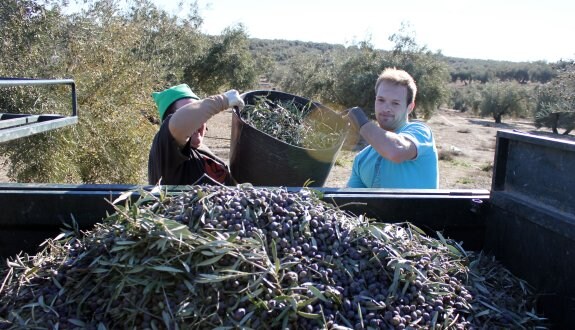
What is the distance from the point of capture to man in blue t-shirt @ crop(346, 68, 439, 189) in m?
2.74

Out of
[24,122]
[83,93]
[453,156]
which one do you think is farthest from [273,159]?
[453,156]

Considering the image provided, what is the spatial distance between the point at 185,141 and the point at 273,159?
581 mm

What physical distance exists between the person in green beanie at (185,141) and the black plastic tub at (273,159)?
139 mm

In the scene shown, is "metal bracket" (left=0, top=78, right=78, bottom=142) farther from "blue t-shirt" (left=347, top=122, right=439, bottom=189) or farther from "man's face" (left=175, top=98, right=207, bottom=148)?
"blue t-shirt" (left=347, top=122, right=439, bottom=189)

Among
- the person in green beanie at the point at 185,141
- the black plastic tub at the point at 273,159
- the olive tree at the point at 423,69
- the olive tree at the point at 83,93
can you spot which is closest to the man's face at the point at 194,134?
the person in green beanie at the point at 185,141

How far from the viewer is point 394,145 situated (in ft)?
8.91

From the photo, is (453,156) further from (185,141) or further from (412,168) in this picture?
(185,141)

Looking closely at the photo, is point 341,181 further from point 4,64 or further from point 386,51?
point 386,51

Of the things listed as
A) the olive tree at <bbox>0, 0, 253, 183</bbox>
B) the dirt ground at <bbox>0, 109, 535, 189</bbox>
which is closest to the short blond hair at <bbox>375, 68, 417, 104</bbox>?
the olive tree at <bbox>0, 0, 253, 183</bbox>

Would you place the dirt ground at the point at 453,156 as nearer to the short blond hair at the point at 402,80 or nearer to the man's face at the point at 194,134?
the short blond hair at the point at 402,80

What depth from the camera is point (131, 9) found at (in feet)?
60.7

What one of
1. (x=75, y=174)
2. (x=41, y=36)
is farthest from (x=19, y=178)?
(x=41, y=36)

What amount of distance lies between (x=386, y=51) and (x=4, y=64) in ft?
55.5

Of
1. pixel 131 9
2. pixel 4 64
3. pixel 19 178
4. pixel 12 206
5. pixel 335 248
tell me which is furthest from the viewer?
pixel 131 9
